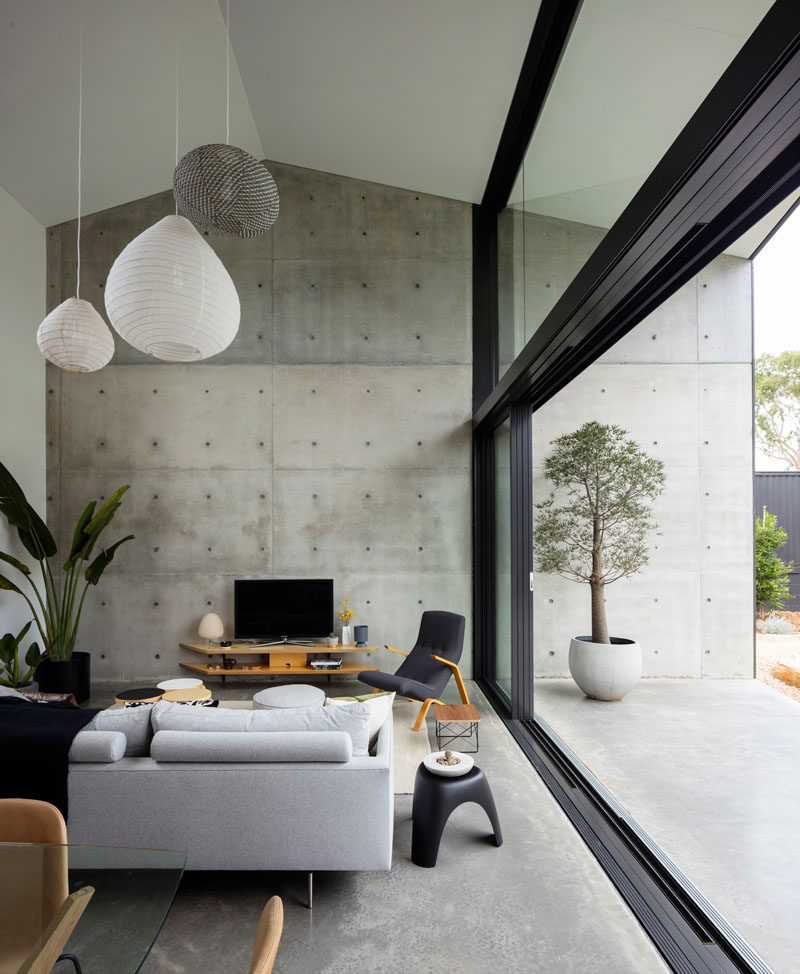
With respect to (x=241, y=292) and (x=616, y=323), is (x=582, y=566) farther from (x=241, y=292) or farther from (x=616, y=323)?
(x=241, y=292)

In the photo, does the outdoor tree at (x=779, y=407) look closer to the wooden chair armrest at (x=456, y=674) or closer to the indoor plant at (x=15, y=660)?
the wooden chair armrest at (x=456, y=674)

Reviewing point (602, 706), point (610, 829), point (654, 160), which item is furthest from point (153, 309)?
point (602, 706)

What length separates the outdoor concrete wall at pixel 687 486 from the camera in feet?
20.5

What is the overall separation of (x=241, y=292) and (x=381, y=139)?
199cm

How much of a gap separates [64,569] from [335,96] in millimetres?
4759

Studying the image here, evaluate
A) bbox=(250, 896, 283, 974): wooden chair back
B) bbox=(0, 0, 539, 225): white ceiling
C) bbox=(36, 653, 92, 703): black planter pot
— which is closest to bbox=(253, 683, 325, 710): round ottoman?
bbox=(36, 653, 92, 703): black planter pot

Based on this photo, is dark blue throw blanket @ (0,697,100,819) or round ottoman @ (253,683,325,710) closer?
dark blue throw blanket @ (0,697,100,819)

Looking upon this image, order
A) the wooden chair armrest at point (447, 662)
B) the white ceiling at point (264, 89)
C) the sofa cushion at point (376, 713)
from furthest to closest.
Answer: the wooden chair armrest at point (447, 662) → the white ceiling at point (264, 89) → the sofa cushion at point (376, 713)

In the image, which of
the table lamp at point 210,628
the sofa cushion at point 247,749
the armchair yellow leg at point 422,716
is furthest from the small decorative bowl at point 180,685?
the sofa cushion at point 247,749

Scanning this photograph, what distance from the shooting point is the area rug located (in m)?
3.80

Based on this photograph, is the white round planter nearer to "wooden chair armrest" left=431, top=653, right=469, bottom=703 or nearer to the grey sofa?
"wooden chair armrest" left=431, top=653, right=469, bottom=703

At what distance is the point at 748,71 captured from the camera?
58.7 inches

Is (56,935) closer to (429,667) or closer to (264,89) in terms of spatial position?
(429,667)

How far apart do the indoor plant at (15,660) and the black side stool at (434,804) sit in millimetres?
3981
